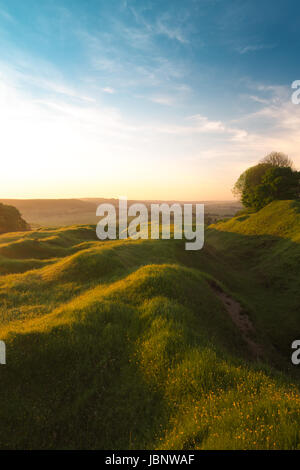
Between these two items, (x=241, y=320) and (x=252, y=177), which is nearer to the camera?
(x=241, y=320)

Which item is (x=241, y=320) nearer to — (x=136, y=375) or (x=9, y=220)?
(x=136, y=375)

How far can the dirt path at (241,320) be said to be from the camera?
14.6 meters

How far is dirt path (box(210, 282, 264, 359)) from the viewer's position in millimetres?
14571

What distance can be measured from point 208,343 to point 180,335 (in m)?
1.31

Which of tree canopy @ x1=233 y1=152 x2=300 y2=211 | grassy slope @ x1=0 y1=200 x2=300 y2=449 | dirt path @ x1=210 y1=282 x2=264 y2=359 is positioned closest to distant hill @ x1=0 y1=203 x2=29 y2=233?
grassy slope @ x1=0 y1=200 x2=300 y2=449

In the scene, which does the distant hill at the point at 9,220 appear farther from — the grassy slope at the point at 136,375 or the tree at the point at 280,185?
the tree at the point at 280,185

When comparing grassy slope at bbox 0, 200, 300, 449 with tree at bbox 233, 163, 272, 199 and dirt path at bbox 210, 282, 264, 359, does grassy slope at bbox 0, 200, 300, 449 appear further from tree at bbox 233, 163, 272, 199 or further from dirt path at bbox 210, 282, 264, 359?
tree at bbox 233, 163, 272, 199

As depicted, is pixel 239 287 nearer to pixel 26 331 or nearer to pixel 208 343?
pixel 208 343

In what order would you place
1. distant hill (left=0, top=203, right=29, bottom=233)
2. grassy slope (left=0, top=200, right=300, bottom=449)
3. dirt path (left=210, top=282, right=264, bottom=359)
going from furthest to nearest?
distant hill (left=0, top=203, right=29, bottom=233) → dirt path (left=210, top=282, right=264, bottom=359) → grassy slope (left=0, top=200, right=300, bottom=449)

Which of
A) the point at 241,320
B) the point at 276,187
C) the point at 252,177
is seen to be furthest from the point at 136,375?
the point at 252,177

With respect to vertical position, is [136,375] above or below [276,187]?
below

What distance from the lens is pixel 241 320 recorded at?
1784 cm
